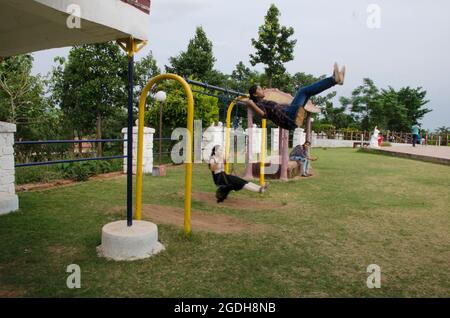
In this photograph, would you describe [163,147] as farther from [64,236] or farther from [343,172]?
[64,236]

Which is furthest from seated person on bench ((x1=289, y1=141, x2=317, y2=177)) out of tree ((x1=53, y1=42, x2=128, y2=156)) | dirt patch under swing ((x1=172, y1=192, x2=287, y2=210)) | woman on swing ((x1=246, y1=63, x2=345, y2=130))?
tree ((x1=53, y1=42, x2=128, y2=156))

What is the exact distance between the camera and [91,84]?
16969 mm

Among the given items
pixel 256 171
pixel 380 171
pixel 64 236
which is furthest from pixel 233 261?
pixel 380 171

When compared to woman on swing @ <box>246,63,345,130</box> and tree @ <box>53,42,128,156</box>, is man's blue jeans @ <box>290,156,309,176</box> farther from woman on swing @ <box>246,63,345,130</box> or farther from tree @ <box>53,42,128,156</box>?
tree @ <box>53,42,128,156</box>

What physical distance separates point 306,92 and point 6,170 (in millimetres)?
4697

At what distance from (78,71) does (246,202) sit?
13318 millimetres

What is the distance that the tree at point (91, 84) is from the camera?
17062 millimetres

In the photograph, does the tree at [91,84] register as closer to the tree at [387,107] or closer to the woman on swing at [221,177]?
A: the woman on swing at [221,177]

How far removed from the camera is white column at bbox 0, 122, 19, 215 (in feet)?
18.2

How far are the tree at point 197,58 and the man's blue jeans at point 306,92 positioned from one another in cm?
1809

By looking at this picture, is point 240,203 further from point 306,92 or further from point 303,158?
point 303,158

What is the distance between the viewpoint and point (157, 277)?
3.55 meters

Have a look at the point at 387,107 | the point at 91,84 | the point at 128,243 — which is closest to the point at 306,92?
the point at 128,243
